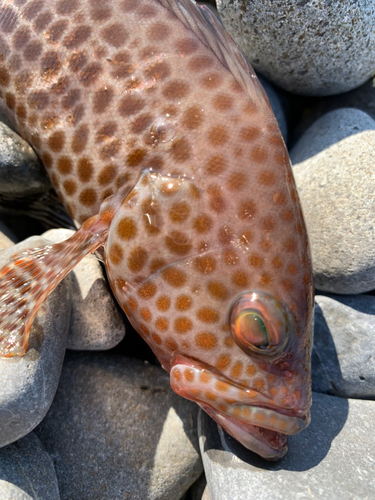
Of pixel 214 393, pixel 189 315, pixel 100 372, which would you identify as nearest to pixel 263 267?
pixel 189 315

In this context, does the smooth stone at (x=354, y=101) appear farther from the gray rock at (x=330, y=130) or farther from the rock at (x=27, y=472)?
the rock at (x=27, y=472)

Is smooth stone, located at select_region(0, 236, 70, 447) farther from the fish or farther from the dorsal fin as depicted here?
the dorsal fin

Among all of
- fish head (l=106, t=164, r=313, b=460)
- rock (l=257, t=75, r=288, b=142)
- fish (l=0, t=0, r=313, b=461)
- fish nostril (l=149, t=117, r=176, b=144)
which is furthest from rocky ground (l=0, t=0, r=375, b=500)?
fish nostril (l=149, t=117, r=176, b=144)

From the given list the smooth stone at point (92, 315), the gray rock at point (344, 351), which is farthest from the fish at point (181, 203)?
the gray rock at point (344, 351)

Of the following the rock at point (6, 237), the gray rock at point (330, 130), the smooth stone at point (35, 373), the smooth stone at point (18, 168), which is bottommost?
the gray rock at point (330, 130)

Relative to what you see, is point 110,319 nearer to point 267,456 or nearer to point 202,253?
point 202,253
